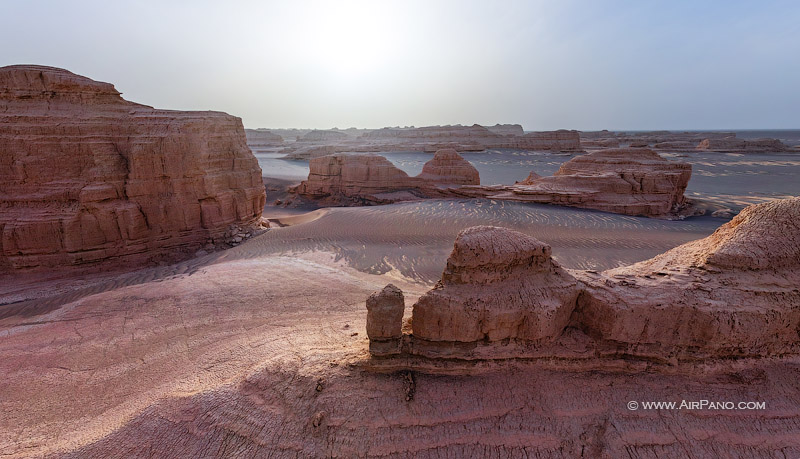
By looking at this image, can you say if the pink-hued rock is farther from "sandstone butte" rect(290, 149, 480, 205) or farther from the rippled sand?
"sandstone butte" rect(290, 149, 480, 205)

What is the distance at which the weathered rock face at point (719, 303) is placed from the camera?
10.6 feet

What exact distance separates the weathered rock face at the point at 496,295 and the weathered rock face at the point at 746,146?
6240 cm

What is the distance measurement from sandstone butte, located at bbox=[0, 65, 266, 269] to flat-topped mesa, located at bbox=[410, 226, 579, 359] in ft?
34.1

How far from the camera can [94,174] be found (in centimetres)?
920

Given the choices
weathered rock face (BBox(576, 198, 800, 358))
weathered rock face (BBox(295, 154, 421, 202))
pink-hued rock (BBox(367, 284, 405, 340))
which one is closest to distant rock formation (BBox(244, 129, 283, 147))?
weathered rock face (BBox(295, 154, 421, 202))

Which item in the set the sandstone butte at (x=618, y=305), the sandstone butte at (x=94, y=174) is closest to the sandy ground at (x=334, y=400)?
the sandstone butte at (x=618, y=305)

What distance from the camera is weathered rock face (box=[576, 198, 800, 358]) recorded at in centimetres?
324

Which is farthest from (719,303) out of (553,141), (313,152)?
(553,141)

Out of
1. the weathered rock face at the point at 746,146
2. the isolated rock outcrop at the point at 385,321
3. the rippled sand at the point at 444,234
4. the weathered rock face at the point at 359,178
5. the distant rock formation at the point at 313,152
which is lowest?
the rippled sand at the point at 444,234

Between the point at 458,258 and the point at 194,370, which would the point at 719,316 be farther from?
the point at 194,370

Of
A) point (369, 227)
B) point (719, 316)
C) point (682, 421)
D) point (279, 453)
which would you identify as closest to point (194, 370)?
point (279, 453)

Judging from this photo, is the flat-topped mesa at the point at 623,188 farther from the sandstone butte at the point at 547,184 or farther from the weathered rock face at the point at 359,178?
the weathered rock face at the point at 359,178

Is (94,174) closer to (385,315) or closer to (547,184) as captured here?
(385,315)

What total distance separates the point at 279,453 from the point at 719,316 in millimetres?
4458
